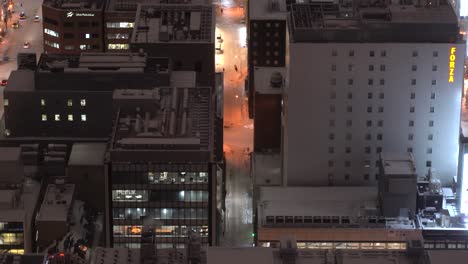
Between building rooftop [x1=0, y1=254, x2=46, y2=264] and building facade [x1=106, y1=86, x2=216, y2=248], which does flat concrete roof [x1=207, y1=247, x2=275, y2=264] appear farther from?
building facade [x1=106, y1=86, x2=216, y2=248]

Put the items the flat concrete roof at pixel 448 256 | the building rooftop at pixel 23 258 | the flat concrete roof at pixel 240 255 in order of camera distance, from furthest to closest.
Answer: the building rooftop at pixel 23 258, the flat concrete roof at pixel 448 256, the flat concrete roof at pixel 240 255

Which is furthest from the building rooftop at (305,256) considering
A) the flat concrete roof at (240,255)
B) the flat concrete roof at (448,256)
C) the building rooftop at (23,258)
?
the building rooftop at (23,258)

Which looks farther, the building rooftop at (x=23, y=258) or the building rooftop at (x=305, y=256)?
the building rooftop at (x=23, y=258)

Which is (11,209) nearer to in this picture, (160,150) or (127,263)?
(160,150)

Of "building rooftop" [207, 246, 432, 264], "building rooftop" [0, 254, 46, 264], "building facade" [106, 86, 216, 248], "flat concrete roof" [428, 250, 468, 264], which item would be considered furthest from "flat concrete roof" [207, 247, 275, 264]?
"building facade" [106, 86, 216, 248]

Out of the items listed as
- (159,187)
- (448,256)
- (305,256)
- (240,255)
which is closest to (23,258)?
(240,255)

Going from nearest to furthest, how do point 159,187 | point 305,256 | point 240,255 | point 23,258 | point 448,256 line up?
1. point 240,255
2. point 448,256
3. point 305,256
4. point 23,258
5. point 159,187

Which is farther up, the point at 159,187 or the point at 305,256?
the point at 305,256

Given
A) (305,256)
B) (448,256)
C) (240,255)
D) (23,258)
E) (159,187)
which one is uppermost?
(240,255)

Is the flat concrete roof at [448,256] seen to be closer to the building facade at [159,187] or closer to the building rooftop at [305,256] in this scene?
the building rooftop at [305,256]

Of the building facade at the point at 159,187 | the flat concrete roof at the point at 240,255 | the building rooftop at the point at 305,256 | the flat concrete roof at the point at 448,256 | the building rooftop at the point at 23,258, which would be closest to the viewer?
the flat concrete roof at the point at 240,255

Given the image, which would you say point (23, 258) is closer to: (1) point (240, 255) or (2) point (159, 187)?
(1) point (240, 255)

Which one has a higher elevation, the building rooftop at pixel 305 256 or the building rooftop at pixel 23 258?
the building rooftop at pixel 305 256

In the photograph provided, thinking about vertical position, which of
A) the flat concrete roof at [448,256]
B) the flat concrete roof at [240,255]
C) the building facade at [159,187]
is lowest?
the building facade at [159,187]
